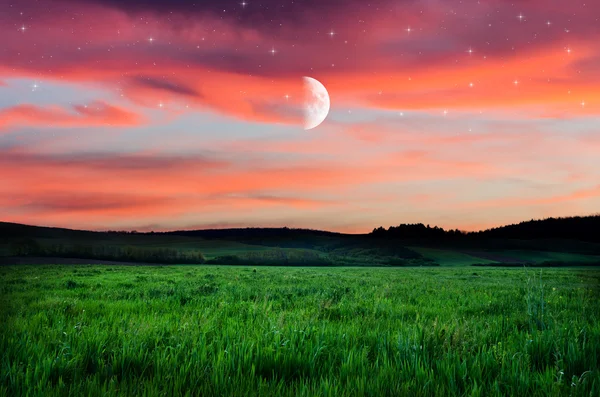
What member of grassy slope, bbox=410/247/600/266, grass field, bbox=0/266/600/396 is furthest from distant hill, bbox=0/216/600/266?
grass field, bbox=0/266/600/396

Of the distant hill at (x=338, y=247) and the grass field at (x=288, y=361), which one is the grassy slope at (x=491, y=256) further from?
the grass field at (x=288, y=361)

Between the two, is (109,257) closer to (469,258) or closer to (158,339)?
(158,339)

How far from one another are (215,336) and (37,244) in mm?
68411

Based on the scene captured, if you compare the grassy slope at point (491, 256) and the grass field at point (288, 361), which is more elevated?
the grass field at point (288, 361)

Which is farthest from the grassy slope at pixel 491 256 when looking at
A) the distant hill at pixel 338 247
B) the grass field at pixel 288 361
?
the grass field at pixel 288 361

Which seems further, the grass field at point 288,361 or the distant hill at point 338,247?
the distant hill at point 338,247

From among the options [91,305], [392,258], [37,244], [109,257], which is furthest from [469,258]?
[91,305]

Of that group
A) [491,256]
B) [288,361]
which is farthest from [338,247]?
[288,361]

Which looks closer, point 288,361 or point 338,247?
point 288,361

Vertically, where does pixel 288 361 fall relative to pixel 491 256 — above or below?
above

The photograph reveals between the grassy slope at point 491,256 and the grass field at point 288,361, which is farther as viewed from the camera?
the grassy slope at point 491,256

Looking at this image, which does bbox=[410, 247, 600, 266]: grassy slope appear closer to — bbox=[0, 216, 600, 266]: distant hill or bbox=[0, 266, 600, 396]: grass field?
bbox=[0, 216, 600, 266]: distant hill

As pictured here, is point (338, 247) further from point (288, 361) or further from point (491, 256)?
point (288, 361)

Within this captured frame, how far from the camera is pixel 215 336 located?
575 cm
